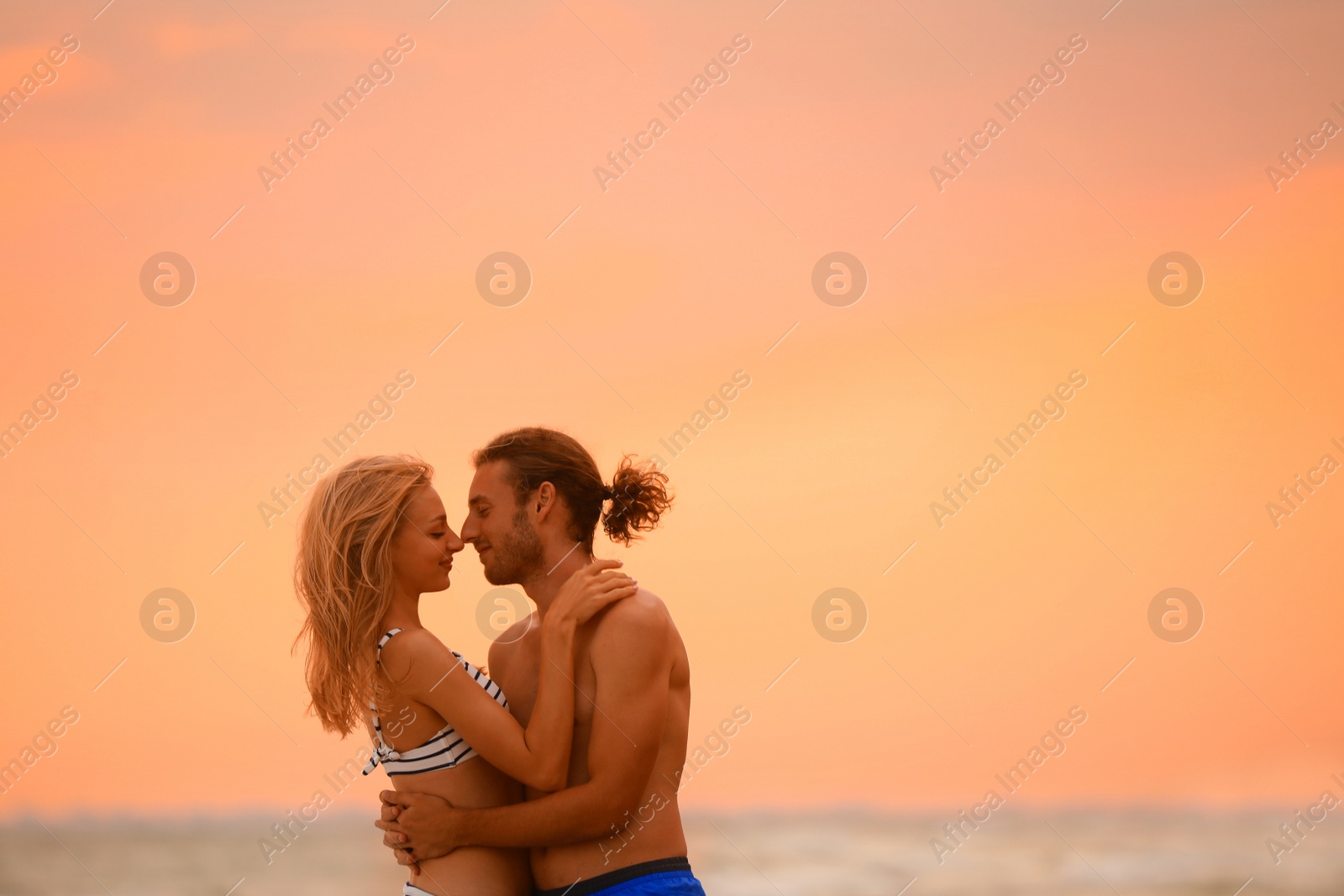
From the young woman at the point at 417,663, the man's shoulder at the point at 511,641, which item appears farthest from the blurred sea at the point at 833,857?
the young woman at the point at 417,663

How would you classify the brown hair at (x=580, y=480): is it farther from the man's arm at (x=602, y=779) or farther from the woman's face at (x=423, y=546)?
the man's arm at (x=602, y=779)

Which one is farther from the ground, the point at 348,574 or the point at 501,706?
the point at 348,574

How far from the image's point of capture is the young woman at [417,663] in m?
3.59

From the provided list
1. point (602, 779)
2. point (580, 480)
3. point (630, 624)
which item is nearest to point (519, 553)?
point (580, 480)

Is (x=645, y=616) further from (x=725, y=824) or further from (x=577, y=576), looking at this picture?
(x=725, y=824)

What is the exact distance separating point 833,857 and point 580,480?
11340 millimetres

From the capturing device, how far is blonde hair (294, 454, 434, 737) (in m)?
3.70

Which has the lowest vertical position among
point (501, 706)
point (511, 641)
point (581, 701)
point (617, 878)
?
point (617, 878)

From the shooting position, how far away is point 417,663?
362cm

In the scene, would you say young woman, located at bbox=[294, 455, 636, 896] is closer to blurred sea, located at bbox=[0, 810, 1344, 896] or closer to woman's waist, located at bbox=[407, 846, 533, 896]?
woman's waist, located at bbox=[407, 846, 533, 896]

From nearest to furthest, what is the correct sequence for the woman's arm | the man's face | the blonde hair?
the woman's arm, the blonde hair, the man's face

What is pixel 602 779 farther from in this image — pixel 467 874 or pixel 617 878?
pixel 467 874

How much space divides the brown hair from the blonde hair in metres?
0.44

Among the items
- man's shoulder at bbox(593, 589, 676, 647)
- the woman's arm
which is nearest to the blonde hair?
the woman's arm
